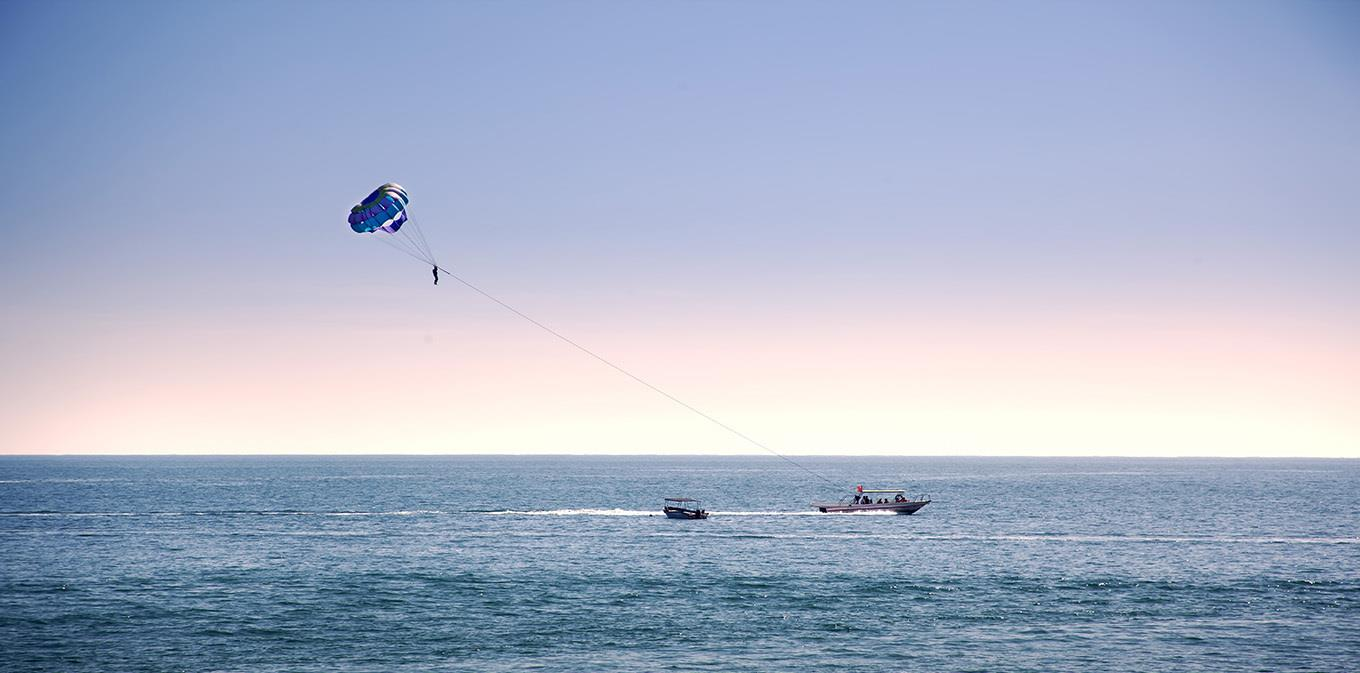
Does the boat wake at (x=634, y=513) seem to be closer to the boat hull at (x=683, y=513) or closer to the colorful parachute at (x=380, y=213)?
the boat hull at (x=683, y=513)

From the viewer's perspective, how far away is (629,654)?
45.6m

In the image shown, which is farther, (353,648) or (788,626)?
(788,626)

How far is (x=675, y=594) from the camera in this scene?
6109cm

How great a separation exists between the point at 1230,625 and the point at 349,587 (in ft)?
174

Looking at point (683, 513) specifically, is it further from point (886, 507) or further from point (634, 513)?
point (886, 507)

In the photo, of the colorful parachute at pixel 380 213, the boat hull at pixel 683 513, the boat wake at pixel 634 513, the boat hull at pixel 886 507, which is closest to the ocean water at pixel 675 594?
the boat hull at pixel 683 513

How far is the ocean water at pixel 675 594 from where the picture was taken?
1786 inches

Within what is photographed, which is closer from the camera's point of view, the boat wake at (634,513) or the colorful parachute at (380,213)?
the colorful parachute at (380,213)

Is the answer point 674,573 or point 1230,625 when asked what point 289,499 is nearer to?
point 674,573

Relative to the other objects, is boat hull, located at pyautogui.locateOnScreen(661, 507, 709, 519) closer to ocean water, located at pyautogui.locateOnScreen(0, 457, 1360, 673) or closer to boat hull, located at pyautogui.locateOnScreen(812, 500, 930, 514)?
ocean water, located at pyautogui.locateOnScreen(0, 457, 1360, 673)

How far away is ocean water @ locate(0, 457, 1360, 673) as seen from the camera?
45.4 metres

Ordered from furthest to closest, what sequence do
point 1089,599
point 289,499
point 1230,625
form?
point 289,499, point 1089,599, point 1230,625

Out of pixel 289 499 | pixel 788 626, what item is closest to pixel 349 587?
pixel 788 626

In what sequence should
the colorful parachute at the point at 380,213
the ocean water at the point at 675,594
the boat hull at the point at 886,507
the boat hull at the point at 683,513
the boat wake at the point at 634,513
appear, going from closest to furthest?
the ocean water at the point at 675,594 → the colorful parachute at the point at 380,213 → the boat hull at the point at 683,513 → the boat hull at the point at 886,507 → the boat wake at the point at 634,513
